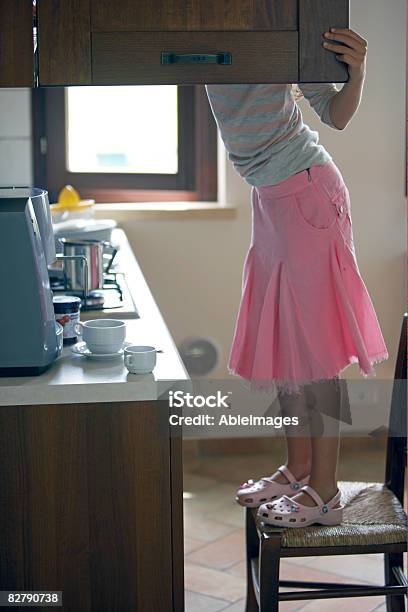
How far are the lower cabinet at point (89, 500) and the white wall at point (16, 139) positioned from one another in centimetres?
216

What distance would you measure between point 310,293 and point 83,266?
64 centimetres

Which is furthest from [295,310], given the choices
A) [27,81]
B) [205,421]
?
[205,421]

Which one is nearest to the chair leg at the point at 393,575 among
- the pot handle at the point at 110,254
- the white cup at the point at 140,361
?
the white cup at the point at 140,361

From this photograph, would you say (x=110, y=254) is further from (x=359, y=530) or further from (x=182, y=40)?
(x=182, y=40)

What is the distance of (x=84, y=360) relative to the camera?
66.9 inches

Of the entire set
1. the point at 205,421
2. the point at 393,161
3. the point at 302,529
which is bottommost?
the point at 205,421

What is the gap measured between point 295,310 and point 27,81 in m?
0.70

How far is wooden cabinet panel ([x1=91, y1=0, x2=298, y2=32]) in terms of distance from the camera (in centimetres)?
145

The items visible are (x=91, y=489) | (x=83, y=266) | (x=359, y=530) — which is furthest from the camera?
(x=83, y=266)

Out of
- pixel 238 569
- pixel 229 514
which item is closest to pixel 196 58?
pixel 238 569

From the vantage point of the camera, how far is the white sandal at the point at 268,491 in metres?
1.93

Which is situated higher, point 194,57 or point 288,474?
point 194,57

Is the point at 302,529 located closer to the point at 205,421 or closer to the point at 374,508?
the point at 374,508

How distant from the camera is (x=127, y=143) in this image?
144 inches
